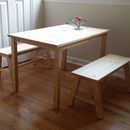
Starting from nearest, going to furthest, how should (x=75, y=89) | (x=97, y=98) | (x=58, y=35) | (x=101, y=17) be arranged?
(x=97, y=98), (x=75, y=89), (x=58, y=35), (x=101, y=17)

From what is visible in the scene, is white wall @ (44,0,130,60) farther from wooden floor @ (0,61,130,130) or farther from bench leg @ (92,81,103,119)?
bench leg @ (92,81,103,119)

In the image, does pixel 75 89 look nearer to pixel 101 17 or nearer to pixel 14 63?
pixel 14 63

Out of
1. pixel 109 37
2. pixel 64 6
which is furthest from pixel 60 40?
pixel 64 6

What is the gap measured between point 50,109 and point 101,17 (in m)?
1.57

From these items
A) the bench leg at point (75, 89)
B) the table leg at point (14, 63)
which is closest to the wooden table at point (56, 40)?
the table leg at point (14, 63)

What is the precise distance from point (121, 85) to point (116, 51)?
1.67 ft

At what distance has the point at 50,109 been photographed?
90.9 inches

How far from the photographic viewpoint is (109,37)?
3.16 meters

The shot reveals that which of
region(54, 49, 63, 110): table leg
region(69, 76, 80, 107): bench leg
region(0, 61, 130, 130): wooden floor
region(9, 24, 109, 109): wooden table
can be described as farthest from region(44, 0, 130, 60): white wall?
region(54, 49, 63, 110): table leg

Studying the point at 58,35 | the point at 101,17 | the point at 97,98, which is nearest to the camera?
the point at 97,98

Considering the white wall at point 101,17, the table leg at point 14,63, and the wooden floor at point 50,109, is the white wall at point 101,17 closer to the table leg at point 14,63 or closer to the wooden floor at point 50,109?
the wooden floor at point 50,109

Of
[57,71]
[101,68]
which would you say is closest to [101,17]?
[101,68]

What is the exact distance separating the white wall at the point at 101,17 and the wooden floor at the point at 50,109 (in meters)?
0.54

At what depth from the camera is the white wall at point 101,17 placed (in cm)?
298
